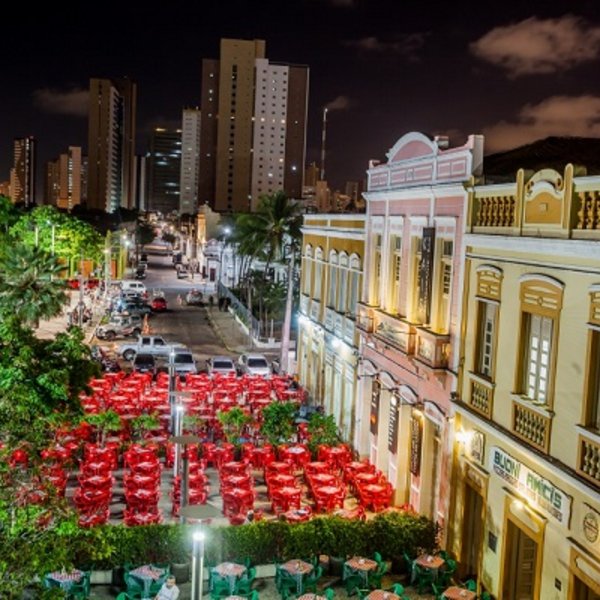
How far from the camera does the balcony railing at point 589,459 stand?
41.3ft

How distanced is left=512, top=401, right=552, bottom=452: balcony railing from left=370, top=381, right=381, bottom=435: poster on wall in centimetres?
897

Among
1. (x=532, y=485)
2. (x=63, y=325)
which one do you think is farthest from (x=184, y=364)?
(x=532, y=485)

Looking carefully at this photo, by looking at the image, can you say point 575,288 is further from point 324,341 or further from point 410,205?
point 324,341

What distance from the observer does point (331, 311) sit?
31.4 meters

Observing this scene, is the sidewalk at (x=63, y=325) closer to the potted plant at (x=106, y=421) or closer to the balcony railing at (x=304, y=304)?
the balcony railing at (x=304, y=304)

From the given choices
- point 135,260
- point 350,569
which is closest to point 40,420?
point 350,569

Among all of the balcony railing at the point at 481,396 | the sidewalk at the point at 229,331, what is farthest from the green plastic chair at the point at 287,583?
the sidewalk at the point at 229,331

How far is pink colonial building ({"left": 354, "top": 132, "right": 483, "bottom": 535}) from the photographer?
745 inches

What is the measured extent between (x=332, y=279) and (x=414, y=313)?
10.5 m

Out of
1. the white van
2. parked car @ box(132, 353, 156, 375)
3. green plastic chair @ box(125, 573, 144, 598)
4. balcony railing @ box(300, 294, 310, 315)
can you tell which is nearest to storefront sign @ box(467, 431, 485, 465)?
green plastic chair @ box(125, 573, 144, 598)

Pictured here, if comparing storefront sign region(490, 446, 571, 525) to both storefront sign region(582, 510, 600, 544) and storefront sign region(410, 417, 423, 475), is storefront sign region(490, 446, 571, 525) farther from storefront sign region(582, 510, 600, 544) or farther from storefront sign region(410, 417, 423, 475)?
storefront sign region(410, 417, 423, 475)

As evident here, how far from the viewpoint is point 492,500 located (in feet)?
53.6

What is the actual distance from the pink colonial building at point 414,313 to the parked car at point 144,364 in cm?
1723

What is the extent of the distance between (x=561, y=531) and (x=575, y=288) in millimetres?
3936
